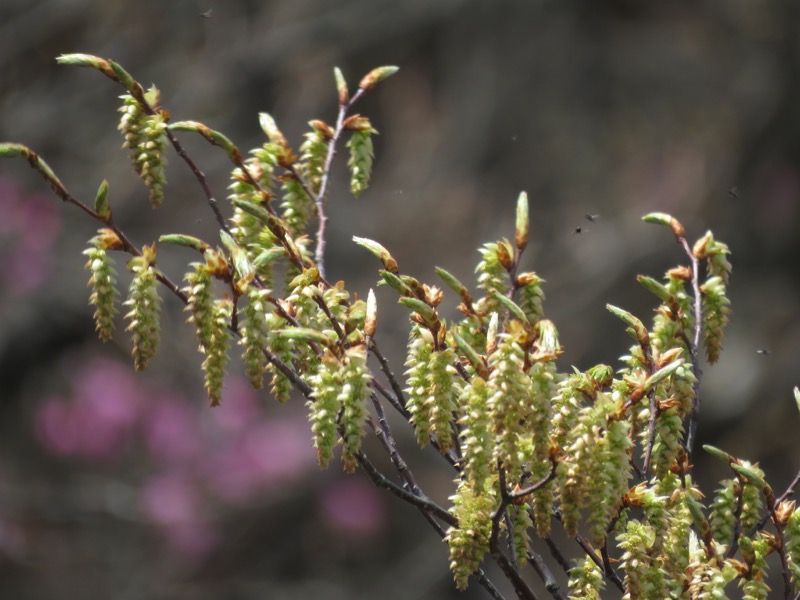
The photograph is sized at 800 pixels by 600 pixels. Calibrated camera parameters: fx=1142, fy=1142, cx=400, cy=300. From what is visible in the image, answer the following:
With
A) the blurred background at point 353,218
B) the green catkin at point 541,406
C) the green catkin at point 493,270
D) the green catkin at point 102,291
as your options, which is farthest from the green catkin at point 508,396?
the blurred background at point 353,218

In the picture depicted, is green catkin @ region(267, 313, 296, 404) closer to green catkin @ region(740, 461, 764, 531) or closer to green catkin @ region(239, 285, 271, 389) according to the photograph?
green catkin @ region(239, 285, 271, 389)

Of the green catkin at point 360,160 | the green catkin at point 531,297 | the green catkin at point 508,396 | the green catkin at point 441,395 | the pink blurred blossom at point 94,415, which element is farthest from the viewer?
the pink blurred blossom at point 94,415

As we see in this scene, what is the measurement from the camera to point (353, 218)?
615cm

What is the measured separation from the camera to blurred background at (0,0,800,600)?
528 centimetres

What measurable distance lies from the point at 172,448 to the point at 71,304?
851 mm

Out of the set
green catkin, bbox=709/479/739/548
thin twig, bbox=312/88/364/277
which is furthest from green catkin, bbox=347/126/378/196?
green catkin, bbox=709/479/739/548

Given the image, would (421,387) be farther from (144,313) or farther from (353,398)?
(144,313)

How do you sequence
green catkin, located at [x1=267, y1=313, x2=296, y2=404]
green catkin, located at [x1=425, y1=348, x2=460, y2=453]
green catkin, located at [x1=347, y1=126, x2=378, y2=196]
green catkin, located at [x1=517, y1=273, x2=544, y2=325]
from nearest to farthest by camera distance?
green catkin, located at [x1=425, y1=348, x2=460, y2=453] < green catkin, located at [x1=267, y1=313, x2=296, y2=404] < green catkin, located at [x1=517, y1=273, x2=544, y2=325] < green catkin, located at [x1=347, y1=126, x2=378, y2=196]

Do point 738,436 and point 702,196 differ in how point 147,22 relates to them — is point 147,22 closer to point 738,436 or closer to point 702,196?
point 702,196

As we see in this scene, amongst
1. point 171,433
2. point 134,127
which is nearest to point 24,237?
point 171,433

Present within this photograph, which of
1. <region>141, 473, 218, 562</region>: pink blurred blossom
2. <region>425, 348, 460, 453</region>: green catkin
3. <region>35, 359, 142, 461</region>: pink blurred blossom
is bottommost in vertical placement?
<region>425, 348, 460, 453</region>: green catkin

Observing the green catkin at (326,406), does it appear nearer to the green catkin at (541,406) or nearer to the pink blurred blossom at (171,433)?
the green catkin at (541,406)

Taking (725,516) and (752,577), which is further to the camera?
(725,516)

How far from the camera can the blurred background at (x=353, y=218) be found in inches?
208
